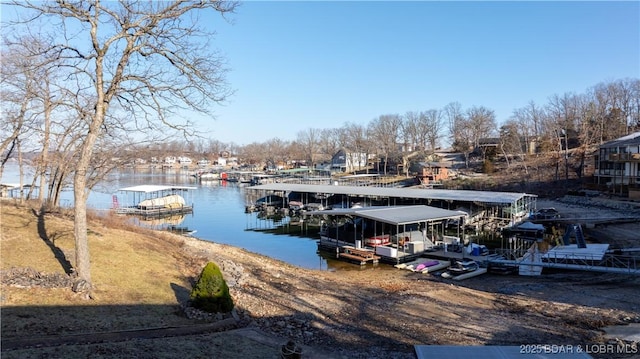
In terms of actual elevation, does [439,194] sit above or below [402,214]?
above

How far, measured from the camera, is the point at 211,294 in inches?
438

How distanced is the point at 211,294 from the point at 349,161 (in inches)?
4226

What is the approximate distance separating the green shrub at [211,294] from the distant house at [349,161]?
103336 millimetres

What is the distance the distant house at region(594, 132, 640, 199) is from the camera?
47469 mm

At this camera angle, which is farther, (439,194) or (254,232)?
(439,194)

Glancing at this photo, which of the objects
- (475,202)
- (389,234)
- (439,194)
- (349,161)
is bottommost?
(389,234)

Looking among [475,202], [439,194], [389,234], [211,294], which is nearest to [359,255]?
[389,234]

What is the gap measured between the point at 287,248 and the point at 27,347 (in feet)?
87.0

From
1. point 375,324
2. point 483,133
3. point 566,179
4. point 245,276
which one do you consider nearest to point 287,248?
point 245,276

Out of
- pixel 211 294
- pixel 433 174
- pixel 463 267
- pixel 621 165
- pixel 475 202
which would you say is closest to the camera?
pixel 211 294

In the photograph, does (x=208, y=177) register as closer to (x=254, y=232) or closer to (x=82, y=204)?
(x=254, y=232)

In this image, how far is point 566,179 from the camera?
6094 cm

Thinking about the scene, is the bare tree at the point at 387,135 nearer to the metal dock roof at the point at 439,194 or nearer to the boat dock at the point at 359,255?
the metal dock roof at the point at 439,194

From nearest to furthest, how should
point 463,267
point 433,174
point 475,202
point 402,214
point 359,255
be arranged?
point 463,267
point 359,255
point 402,214
point 475,202
point 433,174
